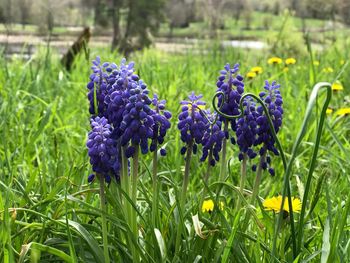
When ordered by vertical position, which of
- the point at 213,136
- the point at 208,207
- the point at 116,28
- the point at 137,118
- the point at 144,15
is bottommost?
the point at 144,15

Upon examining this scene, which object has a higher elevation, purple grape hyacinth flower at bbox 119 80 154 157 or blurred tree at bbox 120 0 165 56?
purple grape hyacinth flower at bbox 119 80 154 157

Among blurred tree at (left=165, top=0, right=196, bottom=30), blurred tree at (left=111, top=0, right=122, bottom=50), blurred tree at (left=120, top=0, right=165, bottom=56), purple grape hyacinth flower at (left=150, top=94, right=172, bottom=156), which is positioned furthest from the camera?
blurred tree at (left=165, top=0, right=196, bottom=30)

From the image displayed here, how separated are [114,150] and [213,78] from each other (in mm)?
4645

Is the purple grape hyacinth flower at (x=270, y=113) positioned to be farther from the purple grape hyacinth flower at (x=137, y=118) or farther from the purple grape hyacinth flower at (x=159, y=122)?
the purple grape hyacinth flower at (x=137, y=118)

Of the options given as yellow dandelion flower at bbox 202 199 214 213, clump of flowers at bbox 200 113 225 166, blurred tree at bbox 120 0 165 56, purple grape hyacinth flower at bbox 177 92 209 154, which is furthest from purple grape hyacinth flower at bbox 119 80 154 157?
blurred tree at bbox 120 0 165 56

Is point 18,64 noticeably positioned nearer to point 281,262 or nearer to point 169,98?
point 169,98

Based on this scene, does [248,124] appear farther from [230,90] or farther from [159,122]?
[159,122]

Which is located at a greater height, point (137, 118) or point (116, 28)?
point (137, 118)

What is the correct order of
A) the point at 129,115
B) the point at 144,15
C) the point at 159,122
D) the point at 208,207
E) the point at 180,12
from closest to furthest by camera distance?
the point at 129,115, the point at 159,122, the point at 208,207, the point at 144,15, the point at 180,12

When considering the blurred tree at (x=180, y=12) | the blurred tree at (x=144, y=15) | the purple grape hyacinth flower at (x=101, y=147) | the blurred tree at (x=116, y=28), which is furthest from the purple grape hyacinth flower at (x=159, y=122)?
the blurred tree at (x=180, y=12)

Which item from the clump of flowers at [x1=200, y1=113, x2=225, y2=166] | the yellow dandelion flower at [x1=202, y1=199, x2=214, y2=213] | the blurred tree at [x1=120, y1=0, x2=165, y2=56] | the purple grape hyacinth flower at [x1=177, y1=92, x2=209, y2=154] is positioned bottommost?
the blurred tree at [x1=120, y1=0, x2=165, y2=56]

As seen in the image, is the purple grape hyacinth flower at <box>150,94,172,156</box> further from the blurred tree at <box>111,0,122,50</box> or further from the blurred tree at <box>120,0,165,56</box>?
the blurred tree at <box>120,0,165,56</box>

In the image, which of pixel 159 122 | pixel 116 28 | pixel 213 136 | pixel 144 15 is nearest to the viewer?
pixel 159 122

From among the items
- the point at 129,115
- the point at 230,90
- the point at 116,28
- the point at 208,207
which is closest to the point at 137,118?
the point at 129,115
